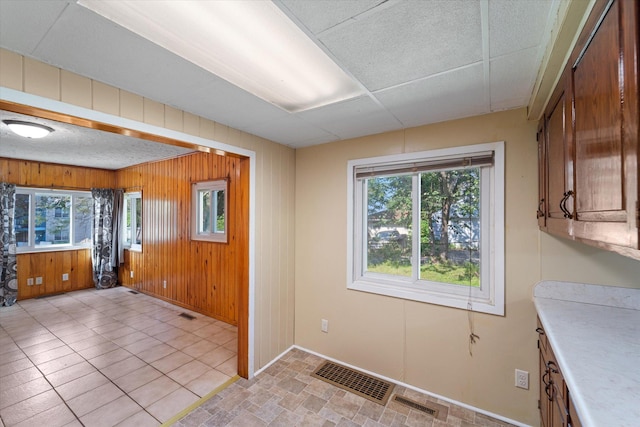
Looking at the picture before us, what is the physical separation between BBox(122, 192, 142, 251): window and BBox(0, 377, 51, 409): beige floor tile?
3.20 meters

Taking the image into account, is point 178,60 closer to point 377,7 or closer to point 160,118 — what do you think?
point 160,118

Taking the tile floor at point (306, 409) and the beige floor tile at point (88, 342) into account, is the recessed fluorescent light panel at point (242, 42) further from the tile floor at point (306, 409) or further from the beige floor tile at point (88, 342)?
the beige floor tile at point (88, 342)

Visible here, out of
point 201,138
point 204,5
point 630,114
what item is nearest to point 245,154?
point 201,138

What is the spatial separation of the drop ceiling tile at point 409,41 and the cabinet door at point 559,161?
0.49 m

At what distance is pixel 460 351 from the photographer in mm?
2076

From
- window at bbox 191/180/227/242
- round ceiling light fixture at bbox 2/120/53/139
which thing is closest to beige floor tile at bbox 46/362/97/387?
window at bbox 191/180/227/242

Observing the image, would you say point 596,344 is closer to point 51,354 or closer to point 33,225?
point 51,354

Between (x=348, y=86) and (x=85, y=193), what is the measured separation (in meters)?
6.23

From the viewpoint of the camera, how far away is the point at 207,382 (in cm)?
235

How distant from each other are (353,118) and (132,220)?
544 centimetres

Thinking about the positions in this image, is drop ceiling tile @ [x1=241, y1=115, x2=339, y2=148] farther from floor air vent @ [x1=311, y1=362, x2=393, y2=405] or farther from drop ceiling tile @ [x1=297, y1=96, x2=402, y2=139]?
floor air vent @ [x1=311, y1=362, x2=393, y2=405]

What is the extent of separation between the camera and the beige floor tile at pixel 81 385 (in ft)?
7.13

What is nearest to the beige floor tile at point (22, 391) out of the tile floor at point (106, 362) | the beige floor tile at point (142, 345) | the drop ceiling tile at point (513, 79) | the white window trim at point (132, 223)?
the tile floor at point (106, 362)

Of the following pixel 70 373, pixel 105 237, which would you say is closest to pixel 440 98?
pixel 70 373
